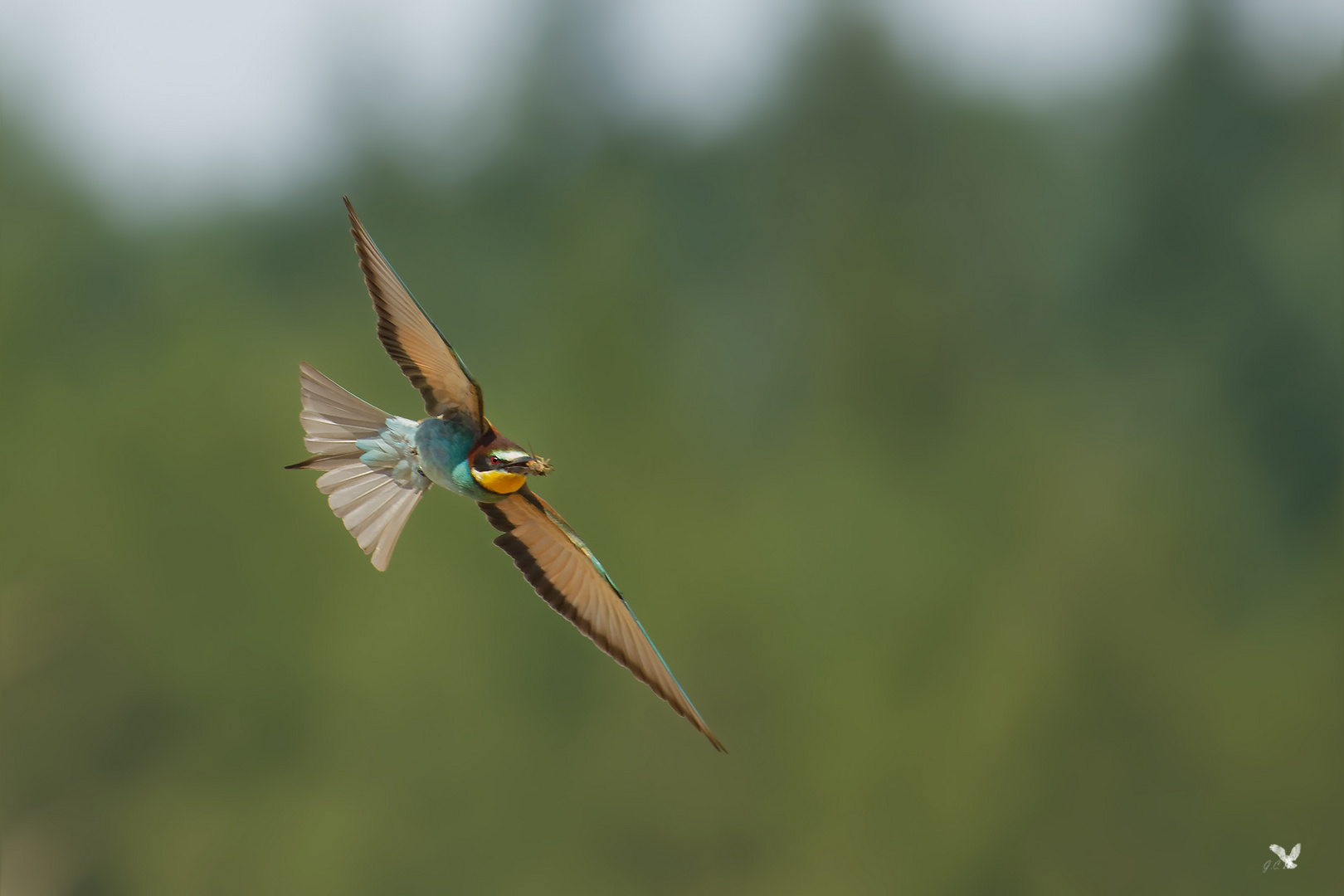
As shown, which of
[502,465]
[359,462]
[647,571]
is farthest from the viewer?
[647,571]

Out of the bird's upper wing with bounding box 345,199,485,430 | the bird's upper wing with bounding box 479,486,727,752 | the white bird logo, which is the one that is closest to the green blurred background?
the white bird logo

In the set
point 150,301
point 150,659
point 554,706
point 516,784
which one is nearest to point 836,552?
point 554,706

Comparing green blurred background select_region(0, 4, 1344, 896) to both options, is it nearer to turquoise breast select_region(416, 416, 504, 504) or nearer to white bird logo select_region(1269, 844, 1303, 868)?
white bird logo select_region(1269, 844, 1303, 868)

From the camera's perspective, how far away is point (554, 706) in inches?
228

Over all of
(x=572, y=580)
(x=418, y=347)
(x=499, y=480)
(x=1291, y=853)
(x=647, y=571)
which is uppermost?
(x=418, y=347)

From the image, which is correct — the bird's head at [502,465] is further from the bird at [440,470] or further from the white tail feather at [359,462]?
the white tail feather at [359,462]

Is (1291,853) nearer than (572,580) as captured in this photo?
No

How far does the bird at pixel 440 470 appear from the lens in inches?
27.7

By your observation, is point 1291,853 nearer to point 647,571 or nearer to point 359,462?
point 647,571

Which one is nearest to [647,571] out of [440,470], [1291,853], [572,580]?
[1291,853]

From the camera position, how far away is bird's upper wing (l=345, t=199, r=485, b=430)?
68 centimetres

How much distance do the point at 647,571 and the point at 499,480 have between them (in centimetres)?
487

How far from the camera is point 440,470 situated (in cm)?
75

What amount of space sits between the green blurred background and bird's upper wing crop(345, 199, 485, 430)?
4305 mm
